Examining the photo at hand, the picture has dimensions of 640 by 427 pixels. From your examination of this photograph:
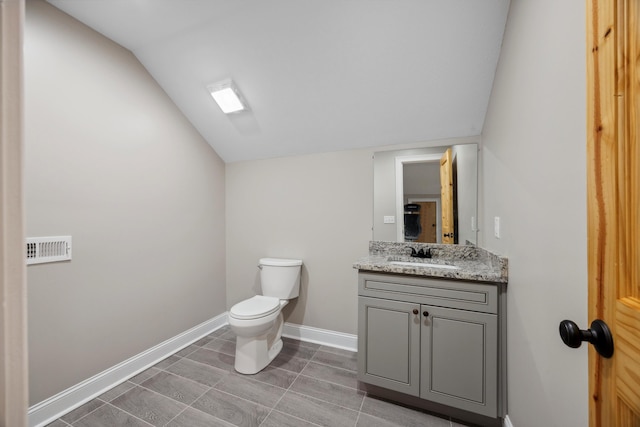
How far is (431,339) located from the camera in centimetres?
147

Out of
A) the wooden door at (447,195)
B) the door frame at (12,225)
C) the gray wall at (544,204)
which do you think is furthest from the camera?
the wooden door at (447,195)

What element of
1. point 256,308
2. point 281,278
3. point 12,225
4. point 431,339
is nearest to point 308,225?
point 281,278

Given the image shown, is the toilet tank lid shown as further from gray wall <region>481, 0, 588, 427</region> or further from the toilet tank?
gray wall <region>481, 0, 588, 427</region>

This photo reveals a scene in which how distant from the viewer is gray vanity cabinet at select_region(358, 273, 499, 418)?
137 centimetres

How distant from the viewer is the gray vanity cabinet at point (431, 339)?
1.37 m

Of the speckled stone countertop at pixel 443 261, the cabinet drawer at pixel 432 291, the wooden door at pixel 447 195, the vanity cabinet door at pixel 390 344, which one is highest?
the wooden door at pixel 447 195

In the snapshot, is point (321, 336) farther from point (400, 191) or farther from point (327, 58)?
point (327, 58)

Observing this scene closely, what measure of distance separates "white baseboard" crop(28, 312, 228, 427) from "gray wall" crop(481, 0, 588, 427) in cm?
246

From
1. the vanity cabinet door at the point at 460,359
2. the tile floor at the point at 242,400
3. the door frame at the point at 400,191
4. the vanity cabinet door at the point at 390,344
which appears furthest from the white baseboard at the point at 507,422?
the door frame at the point at 400,191

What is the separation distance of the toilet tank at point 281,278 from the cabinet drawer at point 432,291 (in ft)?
2.84

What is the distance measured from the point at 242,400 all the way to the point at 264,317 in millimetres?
520

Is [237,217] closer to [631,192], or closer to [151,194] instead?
[151,194]

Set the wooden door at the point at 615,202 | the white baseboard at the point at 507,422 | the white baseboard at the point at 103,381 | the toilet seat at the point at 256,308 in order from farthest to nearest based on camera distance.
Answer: the toilet seat at the point at 256,308
the white baseboard at the point at 103,381
the white baseboard at the point at 507,422
the wooden door at the point at 615,202

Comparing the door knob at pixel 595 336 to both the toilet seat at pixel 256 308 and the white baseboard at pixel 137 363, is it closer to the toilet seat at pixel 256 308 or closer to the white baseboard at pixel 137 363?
the toilet seat at pixel 256 308
